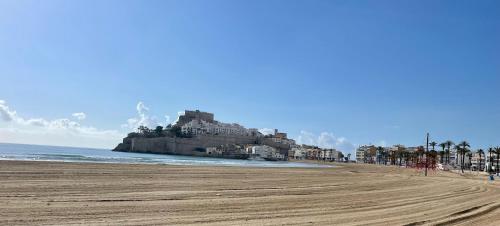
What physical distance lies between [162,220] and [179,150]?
511 feet

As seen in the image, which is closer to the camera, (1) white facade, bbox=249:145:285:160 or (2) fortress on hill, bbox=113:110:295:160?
(2) fortress on hill, bbox=113:110:295:160

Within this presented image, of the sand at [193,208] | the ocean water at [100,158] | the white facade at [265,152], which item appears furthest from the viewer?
the white facade at [265,152]

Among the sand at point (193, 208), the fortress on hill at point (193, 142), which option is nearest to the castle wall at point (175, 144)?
the fortress on hill at point (193, 142)

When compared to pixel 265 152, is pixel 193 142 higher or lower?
higher

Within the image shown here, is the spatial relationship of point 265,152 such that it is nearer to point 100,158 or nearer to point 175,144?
point 175,144

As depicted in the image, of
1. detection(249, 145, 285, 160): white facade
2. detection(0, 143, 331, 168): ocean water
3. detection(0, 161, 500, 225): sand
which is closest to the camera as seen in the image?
detection(0, 161, 500, 225): sand

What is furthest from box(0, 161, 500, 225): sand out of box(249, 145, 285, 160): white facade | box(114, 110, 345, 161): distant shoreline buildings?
box(249, 145, 285, 160): white facade

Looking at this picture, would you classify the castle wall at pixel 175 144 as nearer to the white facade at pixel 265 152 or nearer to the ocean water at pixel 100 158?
the white facade at pixel 265 152

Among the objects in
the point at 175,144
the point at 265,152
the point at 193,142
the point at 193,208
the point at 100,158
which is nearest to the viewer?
the point at 193,208

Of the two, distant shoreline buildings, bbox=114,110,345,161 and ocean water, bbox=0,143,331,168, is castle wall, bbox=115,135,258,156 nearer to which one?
distant shoreline buildings, bbox=114,110,345,161

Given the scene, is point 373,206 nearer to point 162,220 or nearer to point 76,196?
point 162,220

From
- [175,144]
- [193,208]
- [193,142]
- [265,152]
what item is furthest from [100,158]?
[265,152]

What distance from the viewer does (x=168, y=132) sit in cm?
18538

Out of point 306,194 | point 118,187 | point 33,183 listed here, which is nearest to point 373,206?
point 306,194
